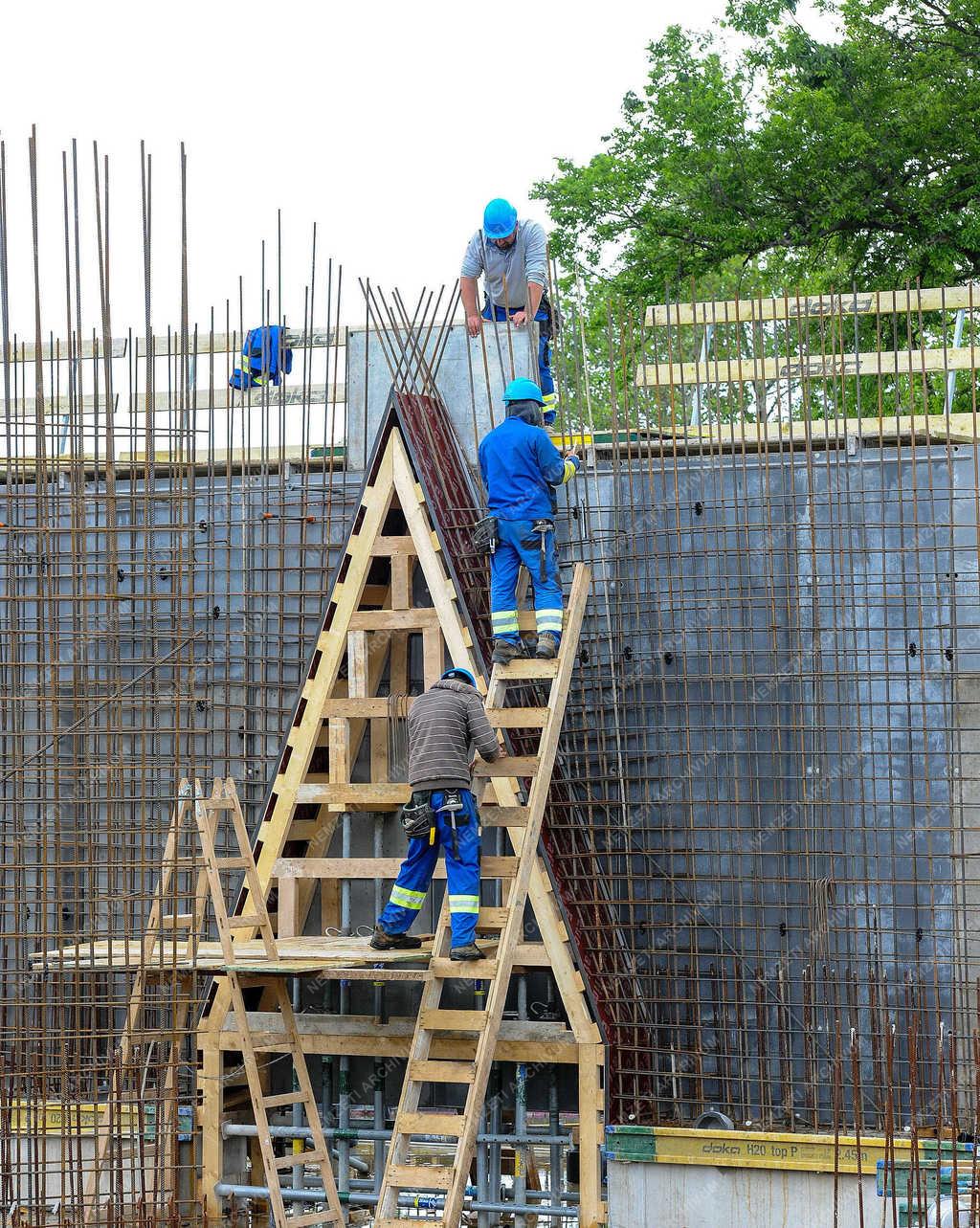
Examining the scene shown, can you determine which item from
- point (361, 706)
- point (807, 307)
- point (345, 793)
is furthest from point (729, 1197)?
point (807, 307)

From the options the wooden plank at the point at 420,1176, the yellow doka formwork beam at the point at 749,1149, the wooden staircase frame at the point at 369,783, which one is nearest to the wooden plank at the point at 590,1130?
the wooden staircase frame at the point at 369,783

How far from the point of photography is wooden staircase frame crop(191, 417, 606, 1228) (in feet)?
44.3

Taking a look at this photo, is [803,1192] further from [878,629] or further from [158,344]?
[158,344]

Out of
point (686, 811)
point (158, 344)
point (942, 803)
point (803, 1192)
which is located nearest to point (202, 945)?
point (686, 811)

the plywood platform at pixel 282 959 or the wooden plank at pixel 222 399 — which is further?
the wooden plank at pixel 222 399

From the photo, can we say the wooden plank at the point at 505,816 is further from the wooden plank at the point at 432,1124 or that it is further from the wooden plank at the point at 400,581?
the wooden plank at the point at 400,581

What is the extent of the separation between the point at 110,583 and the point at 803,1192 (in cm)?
695

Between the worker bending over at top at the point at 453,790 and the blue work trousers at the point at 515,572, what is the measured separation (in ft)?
3.22

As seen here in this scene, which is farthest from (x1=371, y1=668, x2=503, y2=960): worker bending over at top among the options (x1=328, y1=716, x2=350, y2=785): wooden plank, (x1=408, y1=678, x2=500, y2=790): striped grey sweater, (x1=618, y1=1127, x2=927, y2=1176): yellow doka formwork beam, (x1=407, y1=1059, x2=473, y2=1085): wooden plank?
(x1=618, y1=1127, x2=927, y2=1176): yellow doka formwork beam

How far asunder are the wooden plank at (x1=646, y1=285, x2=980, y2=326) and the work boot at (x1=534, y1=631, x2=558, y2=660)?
11.0 ft

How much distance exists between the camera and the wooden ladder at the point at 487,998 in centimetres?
1115

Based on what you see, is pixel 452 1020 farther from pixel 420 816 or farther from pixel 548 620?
pixel 548 620

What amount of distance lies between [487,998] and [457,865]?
0.95 metres

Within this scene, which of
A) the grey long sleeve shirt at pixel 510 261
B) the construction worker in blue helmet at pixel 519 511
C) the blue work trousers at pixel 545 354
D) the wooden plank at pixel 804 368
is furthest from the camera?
the blue work trousers at pixel 545 354
